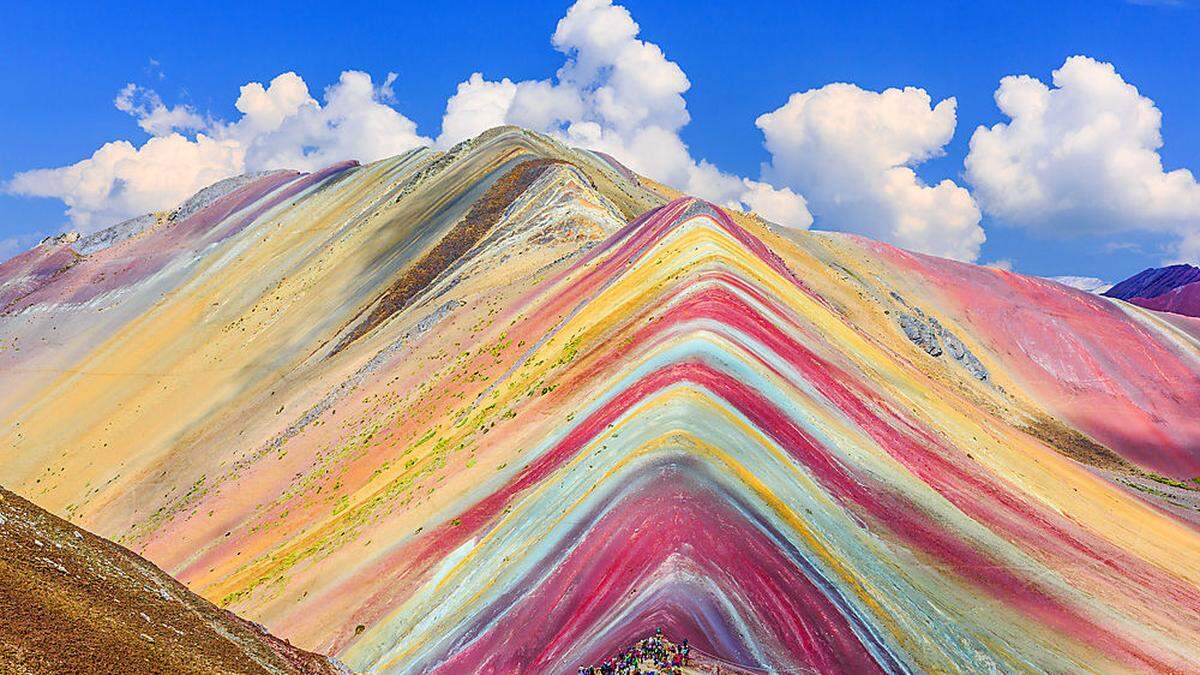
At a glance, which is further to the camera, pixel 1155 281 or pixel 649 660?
pixel 1155 281

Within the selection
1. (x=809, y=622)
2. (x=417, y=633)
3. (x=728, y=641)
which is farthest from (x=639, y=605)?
(x=417, y=633)

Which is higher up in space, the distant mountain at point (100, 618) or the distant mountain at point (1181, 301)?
the distant mountain at point (1181, 301)

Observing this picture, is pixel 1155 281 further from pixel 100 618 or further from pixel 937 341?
pixel 100 618

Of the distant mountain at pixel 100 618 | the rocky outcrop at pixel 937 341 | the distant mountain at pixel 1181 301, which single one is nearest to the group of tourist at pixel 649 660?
the distant mountain at pixel 100 618

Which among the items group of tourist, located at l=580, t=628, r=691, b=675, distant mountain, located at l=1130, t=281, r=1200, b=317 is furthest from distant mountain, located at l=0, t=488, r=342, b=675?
distant mountain, located at l=1130, t=281, r=1200, b=317

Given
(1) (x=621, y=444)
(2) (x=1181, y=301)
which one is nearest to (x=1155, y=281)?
(2) (x=1181, y=301)

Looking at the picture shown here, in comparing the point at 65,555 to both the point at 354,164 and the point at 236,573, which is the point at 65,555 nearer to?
Answer: the point at 236,573

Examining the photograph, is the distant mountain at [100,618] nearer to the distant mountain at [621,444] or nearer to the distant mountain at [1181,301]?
the distant mountain at [621,444]
